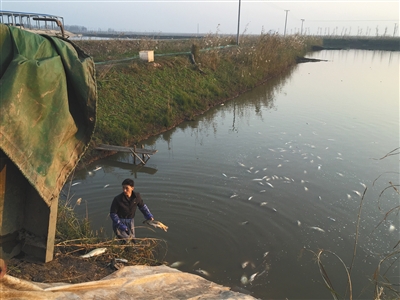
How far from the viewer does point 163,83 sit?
16.2 m

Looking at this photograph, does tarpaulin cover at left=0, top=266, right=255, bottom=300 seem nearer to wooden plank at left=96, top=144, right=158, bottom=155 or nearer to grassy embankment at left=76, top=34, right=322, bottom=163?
wooden plank at left=96, top=144, right=158, bottom=155

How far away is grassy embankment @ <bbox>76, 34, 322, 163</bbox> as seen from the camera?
12.2m

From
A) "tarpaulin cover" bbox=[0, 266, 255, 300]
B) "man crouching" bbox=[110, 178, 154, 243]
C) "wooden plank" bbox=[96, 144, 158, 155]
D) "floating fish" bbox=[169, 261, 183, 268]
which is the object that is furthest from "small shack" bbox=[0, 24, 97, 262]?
"wooden plank" bbox=[96, 144, 158, 155]

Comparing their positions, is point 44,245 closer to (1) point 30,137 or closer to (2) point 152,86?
(1) point 30,137

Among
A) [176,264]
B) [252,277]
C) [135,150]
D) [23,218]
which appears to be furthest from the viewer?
[135,150]

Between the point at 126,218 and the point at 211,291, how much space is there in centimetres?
191

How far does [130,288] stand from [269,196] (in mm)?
5197

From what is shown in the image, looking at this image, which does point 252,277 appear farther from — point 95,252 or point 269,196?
point 269,196

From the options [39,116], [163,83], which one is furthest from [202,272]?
[163,83]

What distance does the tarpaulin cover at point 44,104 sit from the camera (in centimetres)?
250

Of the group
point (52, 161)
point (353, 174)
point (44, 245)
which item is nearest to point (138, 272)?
point (44, 245)

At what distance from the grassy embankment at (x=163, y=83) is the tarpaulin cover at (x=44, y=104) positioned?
731cm

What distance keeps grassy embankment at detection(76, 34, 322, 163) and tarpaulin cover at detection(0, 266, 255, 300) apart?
6501 mm

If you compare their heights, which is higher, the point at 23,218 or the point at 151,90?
the point at 23,218
